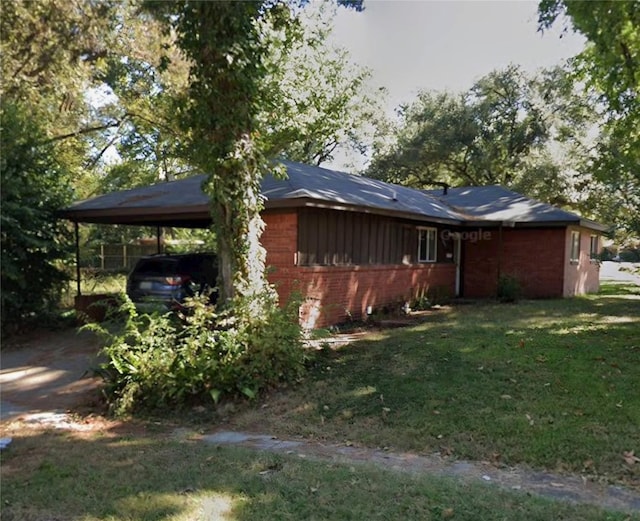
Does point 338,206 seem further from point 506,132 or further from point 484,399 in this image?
point 506,132

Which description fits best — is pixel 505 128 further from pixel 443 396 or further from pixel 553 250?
pixel 443 396

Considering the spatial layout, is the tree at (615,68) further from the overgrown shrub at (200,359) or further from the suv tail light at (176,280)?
the suv tail light at (176,280)

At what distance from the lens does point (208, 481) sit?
3.95m

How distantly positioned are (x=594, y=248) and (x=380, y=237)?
1187 centimetres

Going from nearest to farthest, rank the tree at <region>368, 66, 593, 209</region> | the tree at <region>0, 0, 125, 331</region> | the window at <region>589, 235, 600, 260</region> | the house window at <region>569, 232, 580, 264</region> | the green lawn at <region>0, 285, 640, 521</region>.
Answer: the green lawn at <region>0, 285, 640, 521</region>, the tree at <region>0, 0, 125, 331</region>, the house window at <region>569, 232, 580, 264</region>, the window at <region>589, 235, 600, 260</region>, the tree at <region>368, 66, 593, 209</region>

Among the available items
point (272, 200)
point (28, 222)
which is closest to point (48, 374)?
point (28, 222)

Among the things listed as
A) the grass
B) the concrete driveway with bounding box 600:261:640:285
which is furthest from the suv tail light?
the concrete driveway with bounding box 600:261:640:285

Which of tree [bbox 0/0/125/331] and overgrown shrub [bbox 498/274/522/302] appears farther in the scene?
overgrown shrub [bbox 498/274/522/302]

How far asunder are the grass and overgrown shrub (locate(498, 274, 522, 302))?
1150cm

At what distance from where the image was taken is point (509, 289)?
14555 millimetres

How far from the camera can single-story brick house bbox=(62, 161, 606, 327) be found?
983cm

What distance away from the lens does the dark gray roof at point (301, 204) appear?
32.5 feet

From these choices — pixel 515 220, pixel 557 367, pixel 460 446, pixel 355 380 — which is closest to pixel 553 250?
pixel 515 220

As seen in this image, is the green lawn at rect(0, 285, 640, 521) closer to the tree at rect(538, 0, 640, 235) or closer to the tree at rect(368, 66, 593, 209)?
the tree at rect(538, 0, 640, 235)
